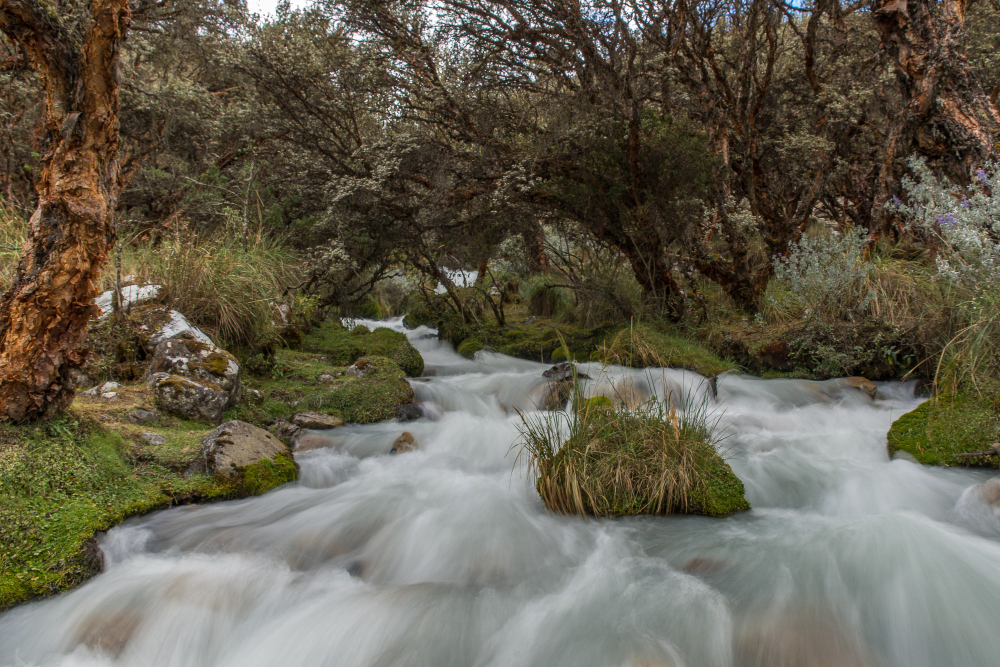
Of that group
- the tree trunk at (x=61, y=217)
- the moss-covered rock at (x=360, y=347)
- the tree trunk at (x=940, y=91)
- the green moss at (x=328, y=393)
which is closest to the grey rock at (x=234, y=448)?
the green moss at (x=328, y=393)

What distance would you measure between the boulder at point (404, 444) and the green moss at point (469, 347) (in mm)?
5142

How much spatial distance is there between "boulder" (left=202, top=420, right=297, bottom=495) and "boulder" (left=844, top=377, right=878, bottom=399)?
6.40 metres

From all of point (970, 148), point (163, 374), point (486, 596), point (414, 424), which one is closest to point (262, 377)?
point (163, 374)

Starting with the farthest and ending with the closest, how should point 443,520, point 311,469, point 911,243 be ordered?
point 911,243
point 311,469
point 443,520

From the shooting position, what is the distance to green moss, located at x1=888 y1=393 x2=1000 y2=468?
4.29 meters

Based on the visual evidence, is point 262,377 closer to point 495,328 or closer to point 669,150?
point 495,328

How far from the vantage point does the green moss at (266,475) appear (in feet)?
14.4

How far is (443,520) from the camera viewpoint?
4203 millimetres

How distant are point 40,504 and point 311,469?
199cm

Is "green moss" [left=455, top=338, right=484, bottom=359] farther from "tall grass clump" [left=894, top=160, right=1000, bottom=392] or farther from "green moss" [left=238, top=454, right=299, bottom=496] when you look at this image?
"tall grass clump" [left=894, top=160, right=1000, bottom=392]

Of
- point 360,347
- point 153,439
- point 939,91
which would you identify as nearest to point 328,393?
point 153,439

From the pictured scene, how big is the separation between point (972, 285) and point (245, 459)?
257 inches

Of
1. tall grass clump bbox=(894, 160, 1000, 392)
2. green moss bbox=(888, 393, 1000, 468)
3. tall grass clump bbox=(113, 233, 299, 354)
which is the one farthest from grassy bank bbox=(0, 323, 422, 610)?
tall grass clump bbox=(894, 160, 1000, 392)

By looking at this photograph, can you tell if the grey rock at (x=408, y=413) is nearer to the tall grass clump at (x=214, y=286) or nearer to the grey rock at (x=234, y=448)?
the grey rock at (x=234, y=448)
